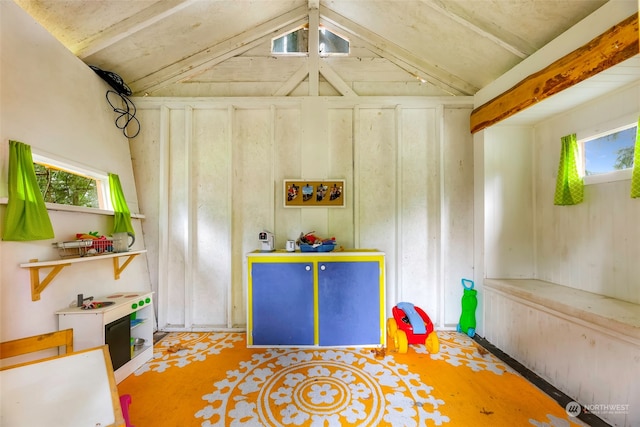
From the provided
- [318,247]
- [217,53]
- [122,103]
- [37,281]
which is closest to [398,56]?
[217,53]

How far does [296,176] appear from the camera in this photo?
10.4 ft

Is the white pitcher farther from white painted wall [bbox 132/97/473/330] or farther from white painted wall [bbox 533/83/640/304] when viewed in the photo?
white painted wall [bbox 533/83/640/304]

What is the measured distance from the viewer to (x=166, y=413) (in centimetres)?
177

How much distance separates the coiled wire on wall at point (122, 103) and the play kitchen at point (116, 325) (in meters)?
2.06

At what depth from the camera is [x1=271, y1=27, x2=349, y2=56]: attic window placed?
319cm

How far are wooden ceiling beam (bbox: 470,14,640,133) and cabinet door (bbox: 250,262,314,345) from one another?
2.80 metres

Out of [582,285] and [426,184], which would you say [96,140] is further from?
[582,285]

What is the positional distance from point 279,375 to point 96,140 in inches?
122

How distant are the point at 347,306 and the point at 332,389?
82 cm

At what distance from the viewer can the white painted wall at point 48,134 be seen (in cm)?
175

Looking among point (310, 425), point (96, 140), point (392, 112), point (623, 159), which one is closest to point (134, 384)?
point (310, 425)

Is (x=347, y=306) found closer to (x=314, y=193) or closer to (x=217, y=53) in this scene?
(x=314, y=193)

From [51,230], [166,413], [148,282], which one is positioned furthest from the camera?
[148,282]

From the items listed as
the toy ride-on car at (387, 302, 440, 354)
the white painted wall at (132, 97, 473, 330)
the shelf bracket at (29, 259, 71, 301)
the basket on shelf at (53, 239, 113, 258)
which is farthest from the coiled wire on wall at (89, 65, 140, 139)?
the toy ride-on car at (387, 302, 440, 354)
